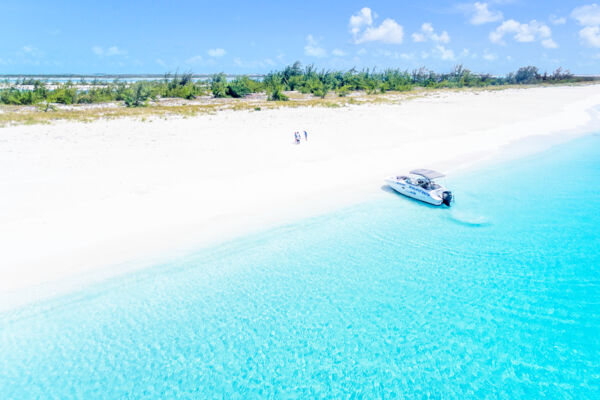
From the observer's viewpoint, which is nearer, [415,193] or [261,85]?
[415,193]

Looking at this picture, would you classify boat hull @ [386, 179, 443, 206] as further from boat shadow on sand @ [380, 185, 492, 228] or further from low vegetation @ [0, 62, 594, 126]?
low vegetation @ [0, 62, 594, 126]

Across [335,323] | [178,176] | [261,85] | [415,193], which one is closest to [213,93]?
[261,85]

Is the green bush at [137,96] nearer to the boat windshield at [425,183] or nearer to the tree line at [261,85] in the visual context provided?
the tree line at [261,85]

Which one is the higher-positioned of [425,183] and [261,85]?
[261,85]

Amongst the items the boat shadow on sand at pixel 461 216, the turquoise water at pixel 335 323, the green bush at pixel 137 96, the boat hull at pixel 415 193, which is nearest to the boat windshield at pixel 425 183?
the boat hull at pixel 415 193

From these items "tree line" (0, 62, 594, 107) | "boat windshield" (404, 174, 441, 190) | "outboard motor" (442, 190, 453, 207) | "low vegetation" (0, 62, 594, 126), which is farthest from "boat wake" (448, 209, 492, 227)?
"tree line" (0, 62, 594, 107)

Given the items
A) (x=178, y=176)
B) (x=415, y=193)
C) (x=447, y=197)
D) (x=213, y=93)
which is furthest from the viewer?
(x=213, y=93)

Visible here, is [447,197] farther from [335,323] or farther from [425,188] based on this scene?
[335,323]
